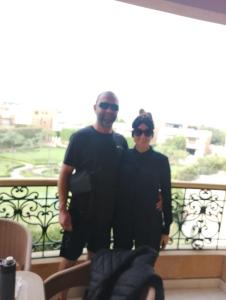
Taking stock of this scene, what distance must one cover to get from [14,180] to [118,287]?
130cm

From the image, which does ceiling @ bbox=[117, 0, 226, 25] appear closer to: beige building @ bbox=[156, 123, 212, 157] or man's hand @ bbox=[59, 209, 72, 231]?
beige building @ bbox=[156, 123, 212, 157]

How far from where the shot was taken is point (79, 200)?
175 centimetres

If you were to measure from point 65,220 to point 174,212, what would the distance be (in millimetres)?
1130

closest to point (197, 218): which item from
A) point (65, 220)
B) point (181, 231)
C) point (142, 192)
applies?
point (181, 231)

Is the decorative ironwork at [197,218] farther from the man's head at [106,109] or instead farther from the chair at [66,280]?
the chair at [66,280]

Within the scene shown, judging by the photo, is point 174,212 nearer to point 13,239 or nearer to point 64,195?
point 64,195

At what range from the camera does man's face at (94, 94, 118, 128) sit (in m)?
1.77

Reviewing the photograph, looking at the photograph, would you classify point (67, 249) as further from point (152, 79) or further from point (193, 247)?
point (152, 79)

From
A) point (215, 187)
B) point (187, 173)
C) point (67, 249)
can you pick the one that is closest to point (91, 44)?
point (187, 173)

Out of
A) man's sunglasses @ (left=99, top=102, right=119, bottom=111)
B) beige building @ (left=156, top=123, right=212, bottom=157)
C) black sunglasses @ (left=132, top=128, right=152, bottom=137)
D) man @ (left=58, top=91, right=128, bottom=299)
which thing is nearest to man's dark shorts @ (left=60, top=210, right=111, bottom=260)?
man @ (left=58, top=91, right=128, bottom=299)

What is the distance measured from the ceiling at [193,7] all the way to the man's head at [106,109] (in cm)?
74

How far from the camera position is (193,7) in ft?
6.72

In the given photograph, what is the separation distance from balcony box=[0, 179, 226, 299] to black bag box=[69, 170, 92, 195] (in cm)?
46

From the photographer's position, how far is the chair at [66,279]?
4.12 feet
